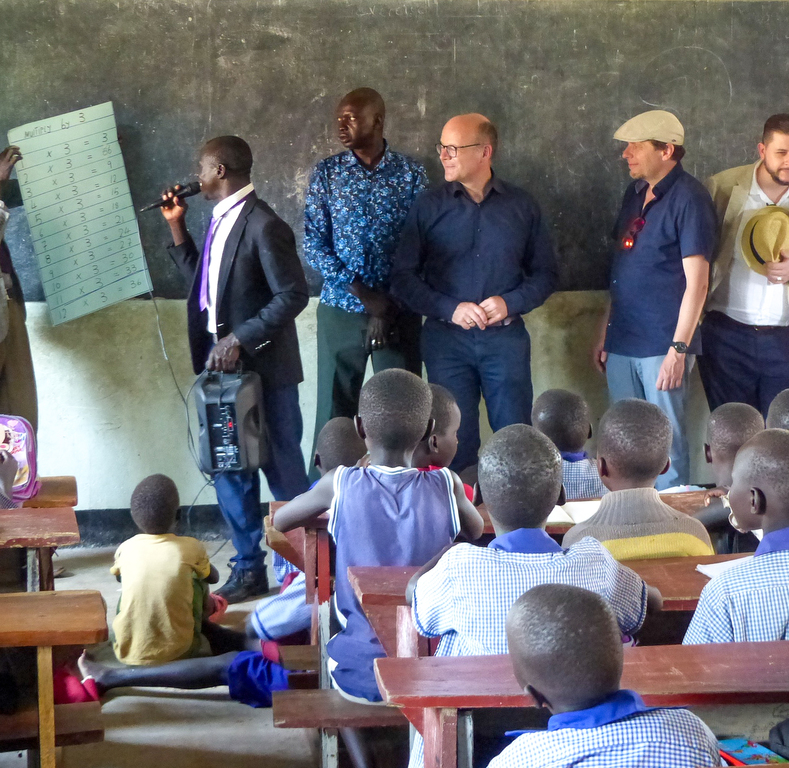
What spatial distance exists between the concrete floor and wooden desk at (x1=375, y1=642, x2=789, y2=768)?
129 cm

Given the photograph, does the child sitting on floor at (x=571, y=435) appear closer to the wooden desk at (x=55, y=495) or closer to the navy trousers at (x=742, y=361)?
the wooden desk at (x=55, y=495)

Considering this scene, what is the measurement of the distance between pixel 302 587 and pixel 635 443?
112cm

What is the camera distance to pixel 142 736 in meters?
2.95

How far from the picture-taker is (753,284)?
4.62 m

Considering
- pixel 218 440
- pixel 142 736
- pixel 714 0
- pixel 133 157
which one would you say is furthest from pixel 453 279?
pixel 142 736

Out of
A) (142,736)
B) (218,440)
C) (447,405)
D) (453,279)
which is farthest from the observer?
(453,279)

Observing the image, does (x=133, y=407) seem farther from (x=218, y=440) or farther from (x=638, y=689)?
(x=638, y=689)

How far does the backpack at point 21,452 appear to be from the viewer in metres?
3.34

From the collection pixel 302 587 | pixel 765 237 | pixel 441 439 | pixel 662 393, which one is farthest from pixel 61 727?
pixel 765 237

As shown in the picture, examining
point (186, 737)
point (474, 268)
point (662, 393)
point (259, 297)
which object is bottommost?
point (186, 737)

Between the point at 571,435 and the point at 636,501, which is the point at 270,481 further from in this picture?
the point at 636,501

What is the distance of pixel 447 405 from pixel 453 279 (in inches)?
54.0

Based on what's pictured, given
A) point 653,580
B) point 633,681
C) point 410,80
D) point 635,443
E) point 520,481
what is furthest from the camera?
point 410,80

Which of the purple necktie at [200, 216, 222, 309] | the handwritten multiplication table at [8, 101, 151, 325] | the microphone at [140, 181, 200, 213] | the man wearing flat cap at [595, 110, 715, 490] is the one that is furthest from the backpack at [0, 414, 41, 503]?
the man wearing flat cap at [595, 110, 715, 490]
